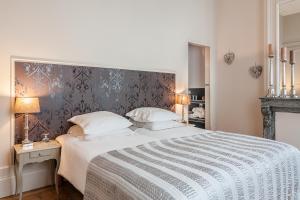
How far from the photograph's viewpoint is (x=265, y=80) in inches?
155

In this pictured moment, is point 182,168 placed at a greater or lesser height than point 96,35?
lesser

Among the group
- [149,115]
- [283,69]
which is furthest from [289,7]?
[149,115]

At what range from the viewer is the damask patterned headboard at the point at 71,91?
2543mm

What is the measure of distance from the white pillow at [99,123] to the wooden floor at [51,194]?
0.72 metres

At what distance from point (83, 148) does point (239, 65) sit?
140 inches

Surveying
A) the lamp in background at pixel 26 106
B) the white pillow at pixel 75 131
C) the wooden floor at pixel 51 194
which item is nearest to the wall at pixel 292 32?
the white pillow at pixel 75 131

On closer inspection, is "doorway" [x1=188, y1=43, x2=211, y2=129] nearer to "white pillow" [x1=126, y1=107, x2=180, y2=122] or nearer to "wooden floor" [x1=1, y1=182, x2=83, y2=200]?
"white pillow" [x1=126, y1=107, x2=180, y2=122]

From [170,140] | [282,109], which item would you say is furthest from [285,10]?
[170,140]

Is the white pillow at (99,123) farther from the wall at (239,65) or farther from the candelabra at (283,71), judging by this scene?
the wall at (239,65)

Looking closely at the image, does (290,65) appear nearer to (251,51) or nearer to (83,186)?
(251,51)

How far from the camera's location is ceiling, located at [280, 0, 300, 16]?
365 cm

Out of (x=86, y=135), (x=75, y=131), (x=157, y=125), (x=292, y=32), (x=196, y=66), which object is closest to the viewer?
(x=86, y=135)

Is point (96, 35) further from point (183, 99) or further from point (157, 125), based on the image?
point (183, 99)

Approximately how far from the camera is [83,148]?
204 cm
